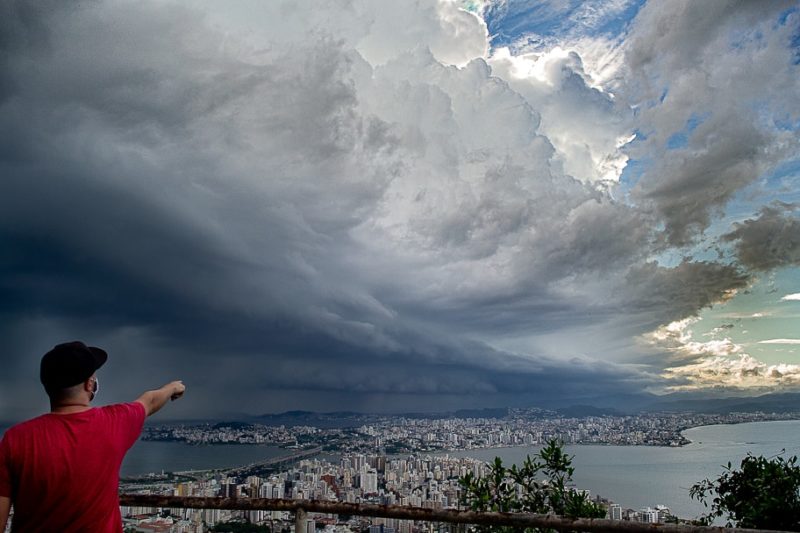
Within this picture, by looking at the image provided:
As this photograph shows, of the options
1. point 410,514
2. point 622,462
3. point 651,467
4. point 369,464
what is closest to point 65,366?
point 410,514

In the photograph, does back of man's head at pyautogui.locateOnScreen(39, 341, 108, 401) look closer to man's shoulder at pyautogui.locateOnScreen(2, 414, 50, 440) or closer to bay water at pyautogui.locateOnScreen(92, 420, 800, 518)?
man's shoulder at pyautogui.locateOnScreen(2, 414, 50, 440)

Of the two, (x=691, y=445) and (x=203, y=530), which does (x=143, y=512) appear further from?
(x=691, y=445)

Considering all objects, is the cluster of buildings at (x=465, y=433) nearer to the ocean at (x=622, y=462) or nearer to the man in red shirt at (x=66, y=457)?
the ocean at (x=622, y=462)

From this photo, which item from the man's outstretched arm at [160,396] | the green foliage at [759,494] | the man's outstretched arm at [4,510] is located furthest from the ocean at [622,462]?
the man's outstretched arm at [4,510]

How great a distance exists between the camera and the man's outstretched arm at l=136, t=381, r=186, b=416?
253 centimetres

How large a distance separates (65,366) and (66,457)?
362mm

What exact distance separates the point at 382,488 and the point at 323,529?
28.1 feet

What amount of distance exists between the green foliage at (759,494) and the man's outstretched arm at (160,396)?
716 centimetres

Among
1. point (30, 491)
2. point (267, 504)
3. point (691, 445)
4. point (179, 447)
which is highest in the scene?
point (30, 491)

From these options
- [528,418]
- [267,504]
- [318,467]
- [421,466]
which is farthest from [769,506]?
[528,418]

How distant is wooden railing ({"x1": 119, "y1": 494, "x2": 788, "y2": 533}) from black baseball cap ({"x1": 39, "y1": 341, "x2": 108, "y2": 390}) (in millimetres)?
1742

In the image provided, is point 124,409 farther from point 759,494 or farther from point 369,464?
point 369,464

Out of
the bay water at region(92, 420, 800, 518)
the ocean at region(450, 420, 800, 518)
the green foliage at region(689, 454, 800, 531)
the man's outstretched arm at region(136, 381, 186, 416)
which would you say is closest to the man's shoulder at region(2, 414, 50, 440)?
the man's outstretched arm at region(136, 381, 186, 416)

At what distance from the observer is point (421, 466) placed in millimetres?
17391
